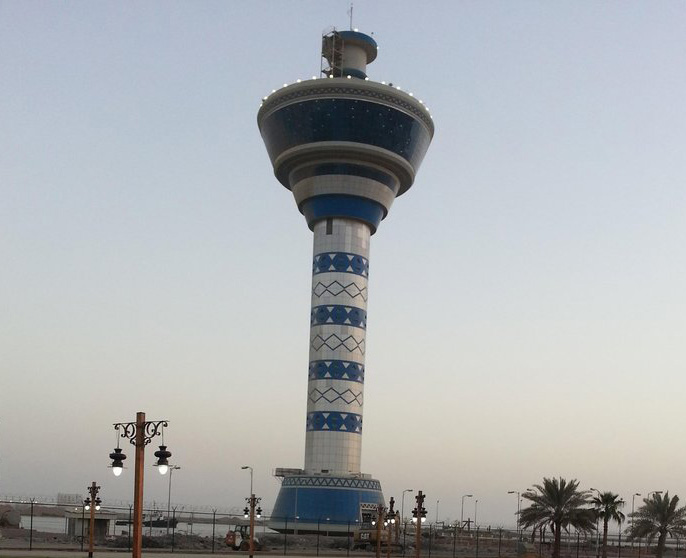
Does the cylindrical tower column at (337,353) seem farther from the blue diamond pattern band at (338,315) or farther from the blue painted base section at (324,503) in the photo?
the blue painted base section at (324,503)

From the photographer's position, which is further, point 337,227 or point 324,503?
point 337,227

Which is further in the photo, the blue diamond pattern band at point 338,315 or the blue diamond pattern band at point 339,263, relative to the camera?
the blue diamond pattern band at point 339,263

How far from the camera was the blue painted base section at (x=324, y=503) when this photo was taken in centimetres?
9719

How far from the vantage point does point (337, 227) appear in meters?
103

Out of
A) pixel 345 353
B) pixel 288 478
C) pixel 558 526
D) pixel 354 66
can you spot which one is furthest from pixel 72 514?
pixel 354 66

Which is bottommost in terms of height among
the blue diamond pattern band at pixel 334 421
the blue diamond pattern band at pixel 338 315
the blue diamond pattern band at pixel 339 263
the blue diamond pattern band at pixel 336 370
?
the blue diamond pattern band at pixel 334 421

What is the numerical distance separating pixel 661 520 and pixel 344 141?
4809cm

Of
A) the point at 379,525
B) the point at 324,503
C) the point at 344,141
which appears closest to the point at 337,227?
the point at 344,141

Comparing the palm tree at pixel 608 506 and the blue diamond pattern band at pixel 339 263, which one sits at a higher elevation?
the blue diamond pattern band at pixel 339 263

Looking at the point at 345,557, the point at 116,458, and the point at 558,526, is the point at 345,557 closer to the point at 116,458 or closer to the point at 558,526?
the point at 558,526

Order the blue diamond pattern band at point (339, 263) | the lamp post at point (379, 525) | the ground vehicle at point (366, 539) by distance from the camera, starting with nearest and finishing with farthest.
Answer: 1. the lamp post at point (379, 525)
2. the ground vehicle at point (366, 539)
3. the blue diamond pattern band at point (339, 263)

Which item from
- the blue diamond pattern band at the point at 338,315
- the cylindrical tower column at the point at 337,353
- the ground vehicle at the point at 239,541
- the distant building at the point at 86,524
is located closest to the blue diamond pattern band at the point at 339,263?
the cylindrical tower column at the point at 337,353

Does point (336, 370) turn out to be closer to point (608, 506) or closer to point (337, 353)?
point (337, 353)

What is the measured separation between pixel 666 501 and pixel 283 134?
53560mm
